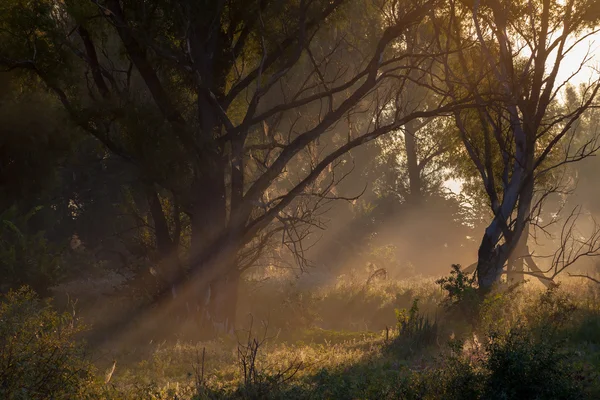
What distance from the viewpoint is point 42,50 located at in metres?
13.3

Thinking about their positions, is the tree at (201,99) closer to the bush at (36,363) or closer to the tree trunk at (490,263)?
the tree trunk at (490,263)

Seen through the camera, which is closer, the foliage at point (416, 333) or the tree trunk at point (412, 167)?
the foliage at point (416, 333)

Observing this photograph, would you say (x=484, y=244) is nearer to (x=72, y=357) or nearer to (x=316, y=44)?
(x=72, y=357)

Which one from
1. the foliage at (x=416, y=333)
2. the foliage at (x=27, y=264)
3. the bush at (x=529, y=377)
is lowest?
the bush at (x=529, y=377)

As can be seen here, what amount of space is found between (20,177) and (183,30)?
28.4ft

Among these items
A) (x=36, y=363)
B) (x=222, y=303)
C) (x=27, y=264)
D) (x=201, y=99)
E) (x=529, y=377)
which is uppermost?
(x=201, y=99)

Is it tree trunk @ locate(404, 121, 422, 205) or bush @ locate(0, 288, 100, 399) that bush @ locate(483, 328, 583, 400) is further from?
tree trunk @ locate(404, 121, 422, 205)

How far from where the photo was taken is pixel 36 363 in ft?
20.5

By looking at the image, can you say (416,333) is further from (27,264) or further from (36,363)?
(27,264)

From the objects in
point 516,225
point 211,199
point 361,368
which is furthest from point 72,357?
point 516,225

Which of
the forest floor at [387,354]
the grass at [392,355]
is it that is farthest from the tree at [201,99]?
the grass at [392,355]

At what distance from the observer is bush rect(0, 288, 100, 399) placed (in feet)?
19.7

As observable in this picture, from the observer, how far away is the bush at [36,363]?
19.7ft

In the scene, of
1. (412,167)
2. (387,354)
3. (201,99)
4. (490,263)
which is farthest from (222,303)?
(412,167)
